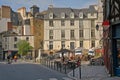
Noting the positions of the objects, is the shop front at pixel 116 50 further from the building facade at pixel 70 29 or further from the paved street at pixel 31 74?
the building facade at pixel 70 29

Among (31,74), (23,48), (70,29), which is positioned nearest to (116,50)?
(31,74)

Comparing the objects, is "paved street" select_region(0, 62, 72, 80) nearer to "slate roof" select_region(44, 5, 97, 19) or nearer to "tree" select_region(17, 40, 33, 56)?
"slate roof" select_region(44, 5, 97, 19)

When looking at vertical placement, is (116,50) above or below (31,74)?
above

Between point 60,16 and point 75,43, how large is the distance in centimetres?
770

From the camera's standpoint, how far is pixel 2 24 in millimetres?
104562

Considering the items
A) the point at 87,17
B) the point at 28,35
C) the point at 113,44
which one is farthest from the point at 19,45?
the point at 113,44

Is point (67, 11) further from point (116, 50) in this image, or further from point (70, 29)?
point (116, 50)

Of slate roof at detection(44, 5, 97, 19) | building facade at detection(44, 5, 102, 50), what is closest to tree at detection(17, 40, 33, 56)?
building facade at detection(44, 5, 102, 50)

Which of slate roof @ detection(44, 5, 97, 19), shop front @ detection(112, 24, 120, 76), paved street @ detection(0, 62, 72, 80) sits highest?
slate roof @ detection(44, 5, 97, 19)

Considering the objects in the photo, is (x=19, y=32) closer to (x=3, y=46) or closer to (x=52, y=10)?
(x=3, y=46)

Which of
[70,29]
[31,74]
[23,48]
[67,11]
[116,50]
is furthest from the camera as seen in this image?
[67,11]

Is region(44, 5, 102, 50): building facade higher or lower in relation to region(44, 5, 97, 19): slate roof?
lower

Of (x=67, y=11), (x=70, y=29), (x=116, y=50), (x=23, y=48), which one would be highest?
(x=67, y=11)

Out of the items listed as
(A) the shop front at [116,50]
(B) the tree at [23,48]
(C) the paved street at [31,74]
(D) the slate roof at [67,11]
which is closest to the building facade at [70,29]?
(D) the slate roof at [67,11]
